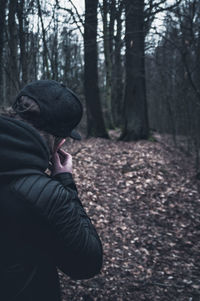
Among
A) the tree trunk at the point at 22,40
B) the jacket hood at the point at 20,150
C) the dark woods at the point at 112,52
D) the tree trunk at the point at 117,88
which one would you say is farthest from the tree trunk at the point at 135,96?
the jacket hood at the point at 20,150

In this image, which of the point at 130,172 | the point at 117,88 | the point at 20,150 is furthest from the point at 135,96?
the point at 117,88

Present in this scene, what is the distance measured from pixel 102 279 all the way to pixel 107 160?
465 cm

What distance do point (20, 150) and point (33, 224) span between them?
364 millimetres

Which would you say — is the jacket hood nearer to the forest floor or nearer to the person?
the person

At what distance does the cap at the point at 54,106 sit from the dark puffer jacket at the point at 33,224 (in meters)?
0.16

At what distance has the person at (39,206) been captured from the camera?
120 centimetres

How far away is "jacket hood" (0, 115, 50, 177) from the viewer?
3.90 ft

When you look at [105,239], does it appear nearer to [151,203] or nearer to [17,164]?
[151,203]

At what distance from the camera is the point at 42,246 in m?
1.37

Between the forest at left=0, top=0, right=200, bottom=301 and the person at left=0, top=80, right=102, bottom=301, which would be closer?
the person at left=0, top=80, right=102, bottom=301

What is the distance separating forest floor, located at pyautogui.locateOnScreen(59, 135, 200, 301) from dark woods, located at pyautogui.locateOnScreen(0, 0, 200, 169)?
1550 mm

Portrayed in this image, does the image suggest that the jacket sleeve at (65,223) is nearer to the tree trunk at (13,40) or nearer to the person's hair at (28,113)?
the person's hair at (28,113)

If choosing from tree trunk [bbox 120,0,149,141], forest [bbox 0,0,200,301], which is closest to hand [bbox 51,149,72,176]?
forest [bbox 0,0,200,301]

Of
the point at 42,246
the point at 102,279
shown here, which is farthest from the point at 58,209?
the point at 102,279
